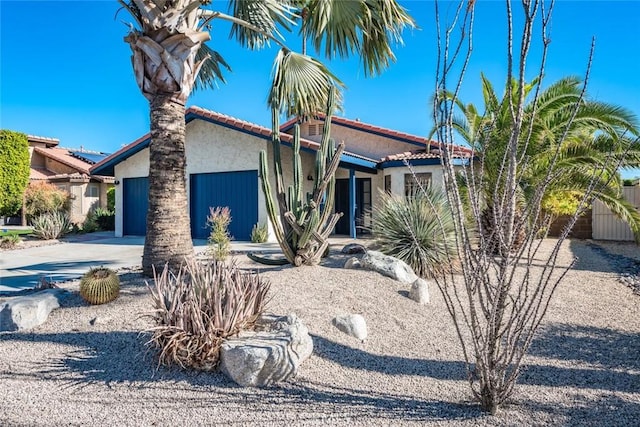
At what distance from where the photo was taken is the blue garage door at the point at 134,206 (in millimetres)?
17844

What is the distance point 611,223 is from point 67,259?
19.1 m

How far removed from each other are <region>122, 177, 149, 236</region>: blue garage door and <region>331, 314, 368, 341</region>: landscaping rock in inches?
570

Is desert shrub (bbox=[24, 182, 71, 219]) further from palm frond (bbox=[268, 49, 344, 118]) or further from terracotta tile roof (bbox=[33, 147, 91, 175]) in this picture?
palm frond (bbox=[268, 49, 344, 118])

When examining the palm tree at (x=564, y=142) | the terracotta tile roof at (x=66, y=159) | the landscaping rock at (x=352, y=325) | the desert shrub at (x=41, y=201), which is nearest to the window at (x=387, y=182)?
the palm tree at (x=564, y=142)

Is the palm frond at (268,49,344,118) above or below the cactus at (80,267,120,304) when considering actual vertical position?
above

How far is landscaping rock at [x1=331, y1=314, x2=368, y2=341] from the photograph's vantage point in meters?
5.23

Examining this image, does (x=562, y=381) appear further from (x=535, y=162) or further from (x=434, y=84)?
(x=535, y=162)

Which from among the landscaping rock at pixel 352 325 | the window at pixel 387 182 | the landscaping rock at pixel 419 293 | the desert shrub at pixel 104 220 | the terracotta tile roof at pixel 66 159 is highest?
the terracotta tile roof at pixel 66 159

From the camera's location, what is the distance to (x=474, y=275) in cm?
325

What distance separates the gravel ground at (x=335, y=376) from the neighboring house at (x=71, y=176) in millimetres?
21417

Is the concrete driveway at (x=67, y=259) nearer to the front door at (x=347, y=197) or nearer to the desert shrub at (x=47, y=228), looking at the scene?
the desert shrub at (x=47, y=228)

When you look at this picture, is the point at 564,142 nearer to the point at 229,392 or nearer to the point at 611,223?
the point at 611,223

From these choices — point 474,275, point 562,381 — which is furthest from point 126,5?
point 562,381

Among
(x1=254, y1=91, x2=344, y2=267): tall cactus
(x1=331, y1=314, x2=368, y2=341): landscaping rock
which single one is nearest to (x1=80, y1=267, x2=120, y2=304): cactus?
(x1=254, y1=91, x2=344, y2=267): tall cactus
